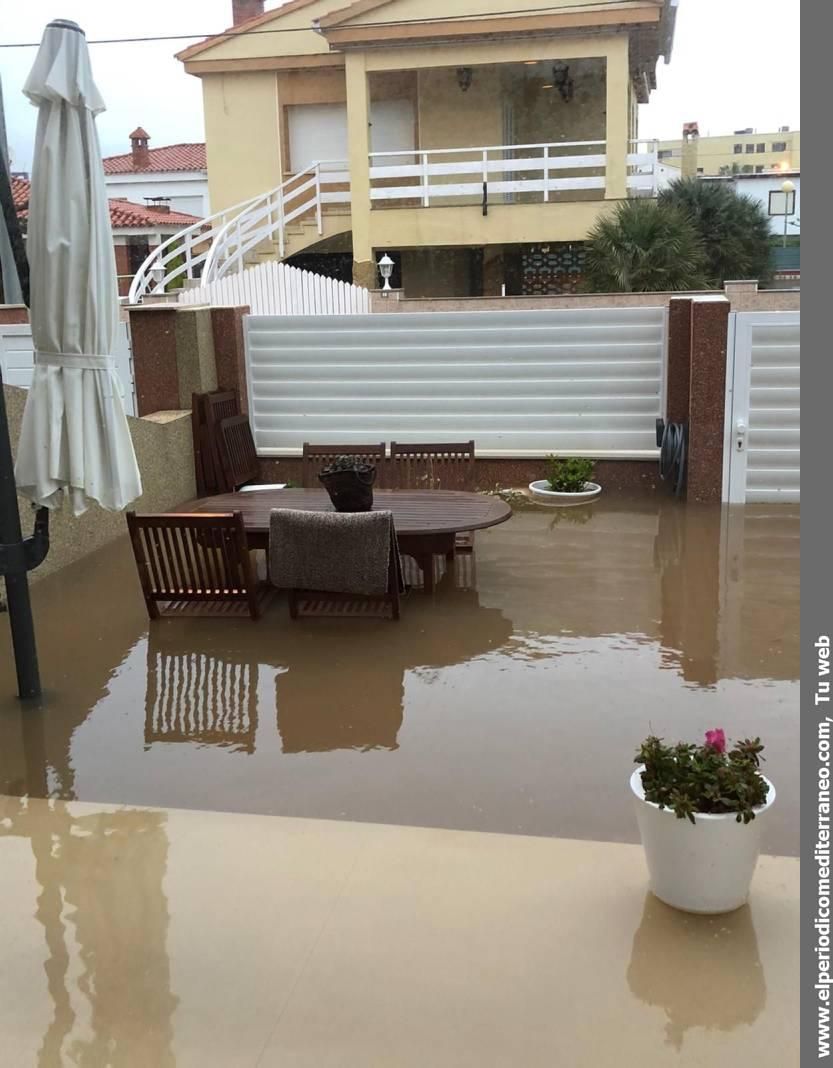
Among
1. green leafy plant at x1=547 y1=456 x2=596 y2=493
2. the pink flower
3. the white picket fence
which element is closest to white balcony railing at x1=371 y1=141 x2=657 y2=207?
the white picket fence

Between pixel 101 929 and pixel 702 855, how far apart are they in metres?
1.85

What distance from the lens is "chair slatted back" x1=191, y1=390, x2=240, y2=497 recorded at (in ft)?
31.0

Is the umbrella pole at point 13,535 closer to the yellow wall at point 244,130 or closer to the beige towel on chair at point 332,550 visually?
the beige towel on chair at point 332,550

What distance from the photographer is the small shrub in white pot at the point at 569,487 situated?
9172 millimetres

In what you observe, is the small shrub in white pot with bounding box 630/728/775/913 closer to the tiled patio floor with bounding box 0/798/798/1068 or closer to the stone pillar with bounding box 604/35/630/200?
the tiled patio floor with bounding box 0/798/798/1068

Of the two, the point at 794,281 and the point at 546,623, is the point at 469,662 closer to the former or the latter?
the point at 546,623

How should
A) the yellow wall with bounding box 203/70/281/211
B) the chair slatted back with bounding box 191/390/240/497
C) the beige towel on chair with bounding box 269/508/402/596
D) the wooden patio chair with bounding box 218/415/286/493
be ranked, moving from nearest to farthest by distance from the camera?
1. the beige towel on chair with bounding box 269/508/402/596
2. the chair slatted back with bounding box 191/390/240/497
3. the wooden patio chair with bounding box 218/415/286/493
4. the yellow wall with bounding box 203/70/281/211

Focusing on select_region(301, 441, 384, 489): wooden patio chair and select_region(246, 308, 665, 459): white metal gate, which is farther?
select_region(246, 308, 665, 459): white metal gate

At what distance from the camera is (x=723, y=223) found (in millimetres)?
18797

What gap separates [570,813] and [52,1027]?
188 centimetres

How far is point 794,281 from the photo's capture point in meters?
19.5

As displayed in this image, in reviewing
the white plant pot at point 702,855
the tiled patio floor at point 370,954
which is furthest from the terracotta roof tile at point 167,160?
the white plant pot at point 702,855

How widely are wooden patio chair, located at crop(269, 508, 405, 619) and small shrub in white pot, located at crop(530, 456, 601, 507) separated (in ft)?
11.1
